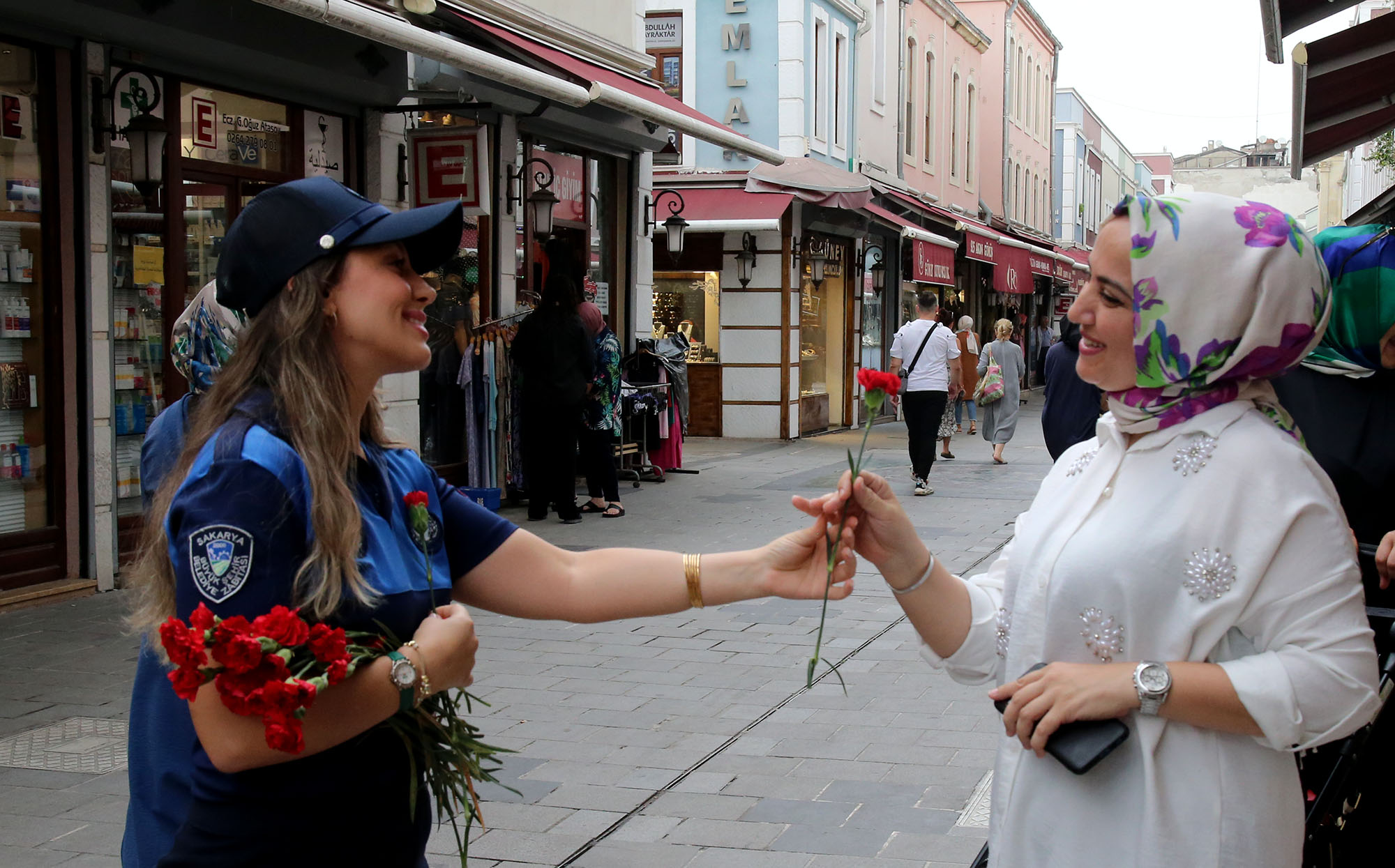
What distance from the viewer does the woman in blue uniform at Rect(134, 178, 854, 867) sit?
184cm

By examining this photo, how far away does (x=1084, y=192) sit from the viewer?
52750 millimetres

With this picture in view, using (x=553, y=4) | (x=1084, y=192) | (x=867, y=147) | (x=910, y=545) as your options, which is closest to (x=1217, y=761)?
(x=910, y=545)

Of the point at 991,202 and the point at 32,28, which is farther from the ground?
the point at 991,202

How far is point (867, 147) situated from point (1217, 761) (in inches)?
872

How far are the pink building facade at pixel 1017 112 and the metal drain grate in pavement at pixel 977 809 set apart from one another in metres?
31.8

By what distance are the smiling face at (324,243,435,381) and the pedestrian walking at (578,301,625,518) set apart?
30.4 feet

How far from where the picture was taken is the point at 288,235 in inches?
80.4

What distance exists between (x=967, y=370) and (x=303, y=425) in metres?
21.9

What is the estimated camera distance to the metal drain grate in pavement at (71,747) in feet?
16.4

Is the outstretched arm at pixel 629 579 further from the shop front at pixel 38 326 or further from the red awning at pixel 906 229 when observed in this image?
the red awning at pixel 906 229

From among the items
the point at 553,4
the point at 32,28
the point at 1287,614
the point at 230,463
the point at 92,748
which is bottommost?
the point at 92,748

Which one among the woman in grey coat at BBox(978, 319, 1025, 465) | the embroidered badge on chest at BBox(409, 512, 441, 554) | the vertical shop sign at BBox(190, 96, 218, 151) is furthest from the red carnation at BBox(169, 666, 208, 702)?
the woman in grey coat at BBox(978, 319, 1025, 465)

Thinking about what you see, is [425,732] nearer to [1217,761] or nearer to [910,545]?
[910,545]

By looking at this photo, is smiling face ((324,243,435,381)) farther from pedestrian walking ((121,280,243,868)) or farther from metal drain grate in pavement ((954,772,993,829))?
metal drain grate in pavement ((954,772,993,829))
